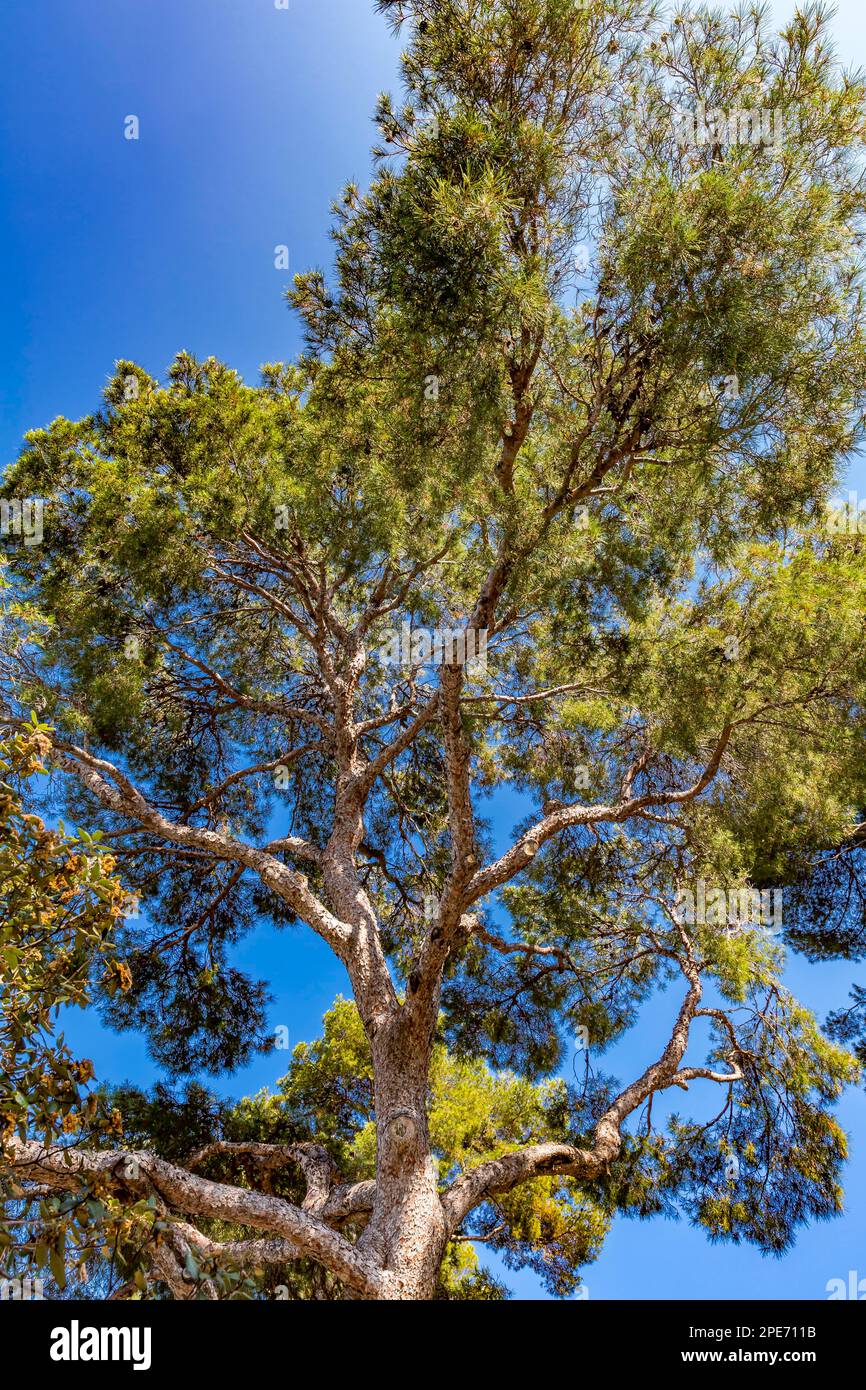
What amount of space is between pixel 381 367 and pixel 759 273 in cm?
196

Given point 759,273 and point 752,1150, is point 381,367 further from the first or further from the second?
point 752,1150

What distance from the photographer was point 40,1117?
1913 mm

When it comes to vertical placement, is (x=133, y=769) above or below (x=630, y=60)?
below

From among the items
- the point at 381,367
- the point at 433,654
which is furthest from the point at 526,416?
the point at 433,654

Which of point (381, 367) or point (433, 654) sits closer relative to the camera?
point (381, 367)

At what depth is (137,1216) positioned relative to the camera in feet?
6.11

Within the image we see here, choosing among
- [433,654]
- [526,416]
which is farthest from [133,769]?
[526,416]

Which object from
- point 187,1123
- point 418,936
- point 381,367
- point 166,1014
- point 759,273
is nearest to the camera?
point 759,273

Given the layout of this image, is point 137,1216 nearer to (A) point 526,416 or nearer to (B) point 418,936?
(A) point 526,416

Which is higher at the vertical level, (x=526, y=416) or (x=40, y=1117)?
(x=526, y=416)
